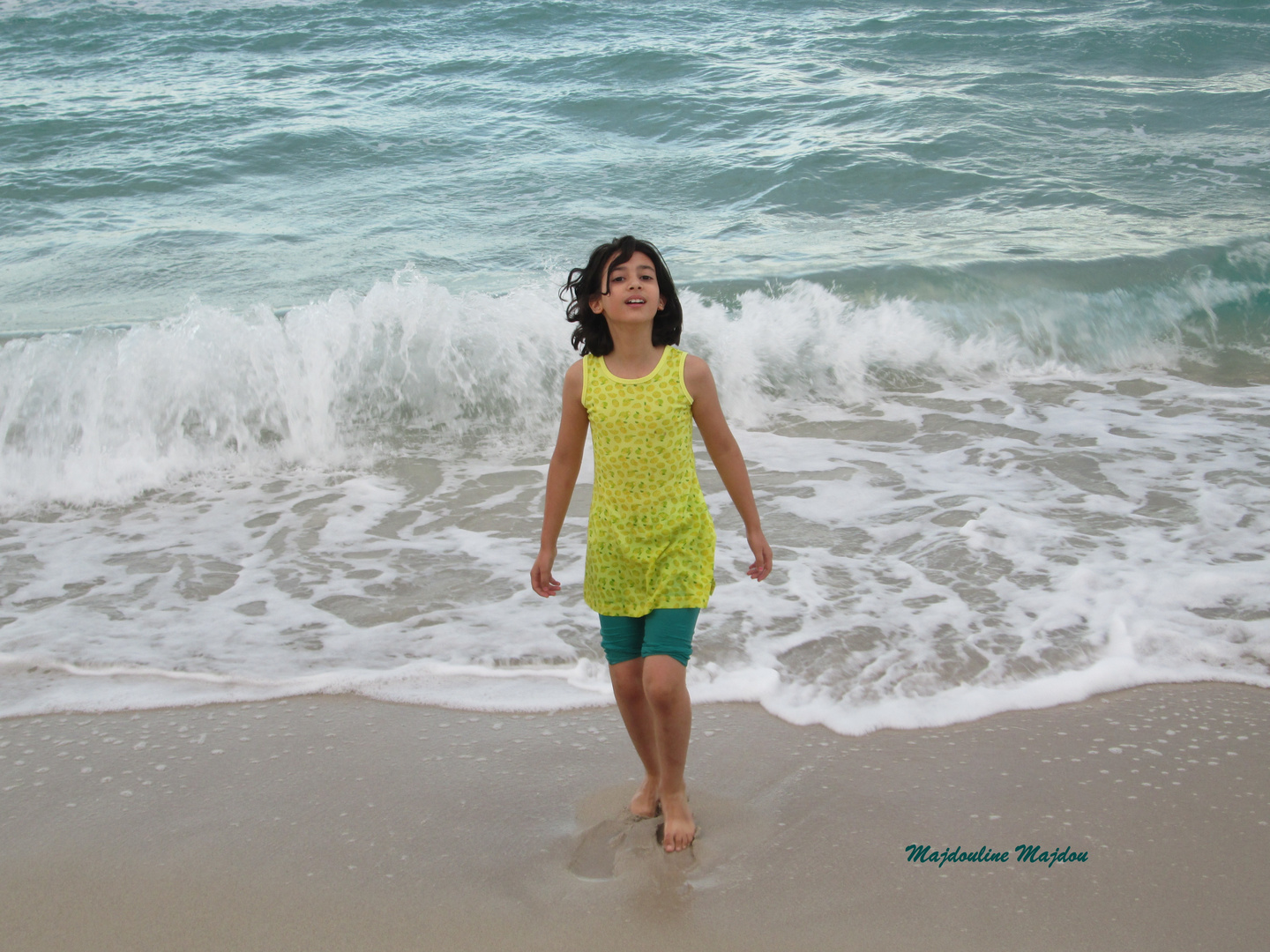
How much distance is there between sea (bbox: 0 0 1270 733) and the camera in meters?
3.61

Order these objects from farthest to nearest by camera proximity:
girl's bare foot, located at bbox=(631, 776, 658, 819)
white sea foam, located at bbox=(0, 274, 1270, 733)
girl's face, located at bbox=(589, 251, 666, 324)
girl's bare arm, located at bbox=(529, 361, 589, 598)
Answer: white sea foam, located at bbox=(0, 274, 1270, 733) → girl's bare foot, located at bbox=(631, 776, 658, 819) → girl's bare arm, located at bbox=(529, 361, 589, 598) → girl's face, located at bbox=(589, 251, 666, 324)

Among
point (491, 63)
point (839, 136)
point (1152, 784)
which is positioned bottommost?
point (1152, 784)

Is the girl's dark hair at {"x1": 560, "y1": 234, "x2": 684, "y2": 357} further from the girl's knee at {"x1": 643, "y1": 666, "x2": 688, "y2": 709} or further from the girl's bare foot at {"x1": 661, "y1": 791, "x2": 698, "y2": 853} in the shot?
the girl's bare foot at {"x1": 661, "y1": 791, "x2": 698, "y2": 853}

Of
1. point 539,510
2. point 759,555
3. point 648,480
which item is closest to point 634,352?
point 648,480

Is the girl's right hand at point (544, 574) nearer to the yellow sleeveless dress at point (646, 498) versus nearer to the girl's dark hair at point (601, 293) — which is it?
the yellow sleeveless dress at point (646, 498)

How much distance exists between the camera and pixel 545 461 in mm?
5738

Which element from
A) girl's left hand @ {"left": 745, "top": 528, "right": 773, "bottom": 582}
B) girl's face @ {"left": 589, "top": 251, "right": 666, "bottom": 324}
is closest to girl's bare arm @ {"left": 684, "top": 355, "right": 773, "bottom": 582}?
girl's left hand @ {"left": 745, "top": 528, "right": 773, "bottom": 582}

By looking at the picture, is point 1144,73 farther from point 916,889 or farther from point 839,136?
point 916,889

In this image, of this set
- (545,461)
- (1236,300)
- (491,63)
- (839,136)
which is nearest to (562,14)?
(491,63)

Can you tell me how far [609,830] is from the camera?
2510 millimetres

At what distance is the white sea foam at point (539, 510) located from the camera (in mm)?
3387

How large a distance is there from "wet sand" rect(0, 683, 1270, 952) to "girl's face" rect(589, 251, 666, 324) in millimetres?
1204

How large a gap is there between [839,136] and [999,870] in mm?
10407

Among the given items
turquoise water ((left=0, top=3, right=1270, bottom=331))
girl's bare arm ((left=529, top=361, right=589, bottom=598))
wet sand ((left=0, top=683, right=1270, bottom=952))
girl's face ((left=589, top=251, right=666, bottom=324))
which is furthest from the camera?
turquoise water ((left=0, top=3, right=1270, bottom=331))
